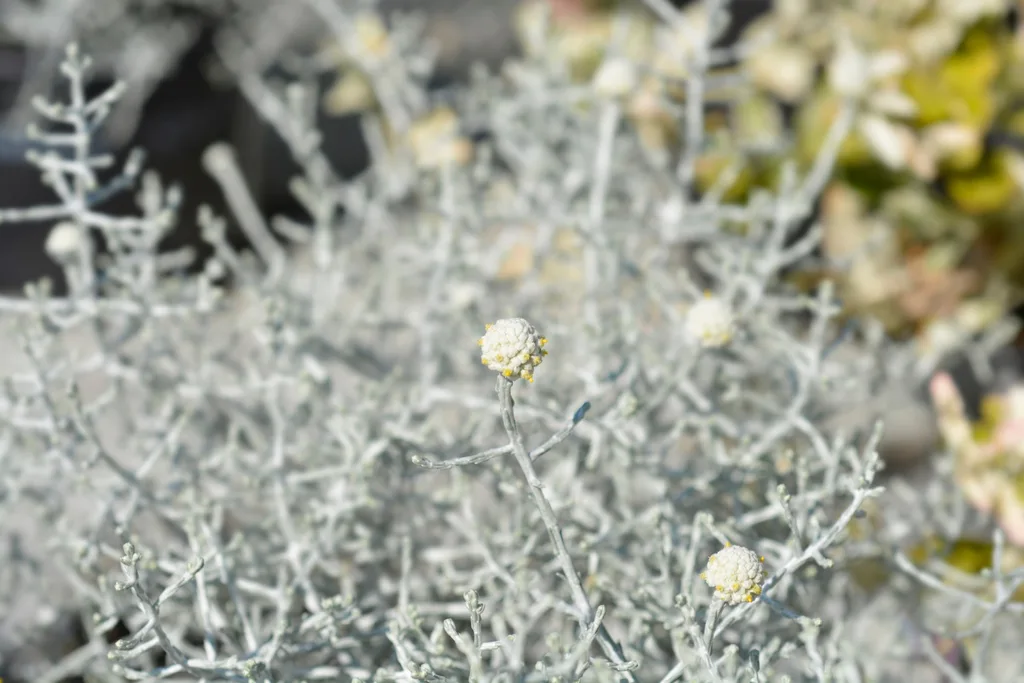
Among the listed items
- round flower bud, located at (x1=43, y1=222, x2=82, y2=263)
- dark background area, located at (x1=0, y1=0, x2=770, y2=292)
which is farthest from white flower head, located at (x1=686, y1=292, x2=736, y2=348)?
dark background area, located at (x1=0, y1=0, x2=770, y2=292)

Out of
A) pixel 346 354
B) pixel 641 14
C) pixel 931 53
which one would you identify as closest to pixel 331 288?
pixel 346 354

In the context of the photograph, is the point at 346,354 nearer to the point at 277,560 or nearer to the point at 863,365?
the point at 277,560

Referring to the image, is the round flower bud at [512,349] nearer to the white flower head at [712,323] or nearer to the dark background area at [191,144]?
the white flower head at [712,323]

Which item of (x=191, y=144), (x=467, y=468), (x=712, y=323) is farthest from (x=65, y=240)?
(x=191, y=144)

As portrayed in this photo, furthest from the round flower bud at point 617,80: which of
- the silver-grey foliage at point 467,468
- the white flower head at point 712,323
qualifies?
the white flower head at point 712,323

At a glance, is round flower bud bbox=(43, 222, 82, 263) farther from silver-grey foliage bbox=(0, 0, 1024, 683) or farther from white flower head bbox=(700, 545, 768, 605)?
white flower head bbox=(700, 545, 768, 605)

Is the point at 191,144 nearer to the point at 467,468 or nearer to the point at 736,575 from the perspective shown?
the point at 467,468
